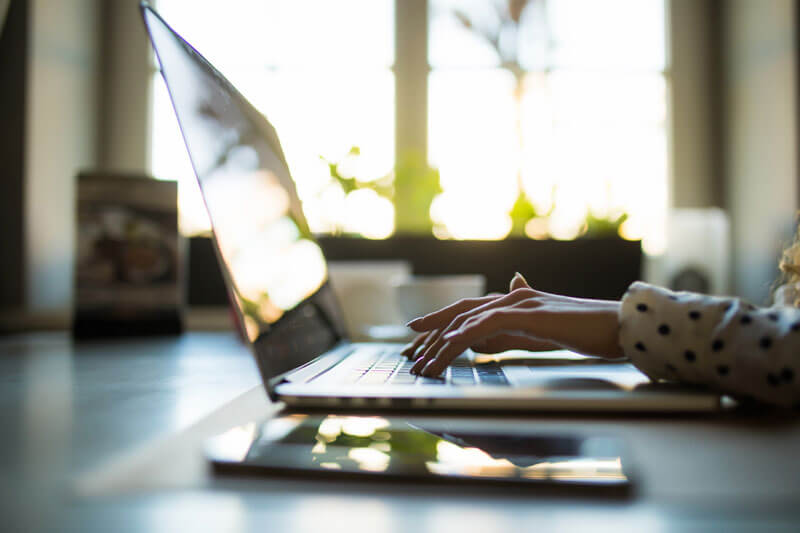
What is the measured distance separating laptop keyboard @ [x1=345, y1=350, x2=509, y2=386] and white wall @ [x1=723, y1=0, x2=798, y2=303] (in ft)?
11.2

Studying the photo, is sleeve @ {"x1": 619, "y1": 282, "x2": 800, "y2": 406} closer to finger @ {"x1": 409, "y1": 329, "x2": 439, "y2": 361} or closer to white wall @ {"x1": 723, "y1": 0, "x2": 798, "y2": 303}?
finger @ {"x1": 409, "y1": 329, "x2": 439, "y2": 361}

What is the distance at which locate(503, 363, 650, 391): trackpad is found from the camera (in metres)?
0.40

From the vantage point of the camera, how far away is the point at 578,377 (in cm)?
45

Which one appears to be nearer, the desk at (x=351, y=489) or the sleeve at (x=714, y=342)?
the desk at (x=351, y=489)

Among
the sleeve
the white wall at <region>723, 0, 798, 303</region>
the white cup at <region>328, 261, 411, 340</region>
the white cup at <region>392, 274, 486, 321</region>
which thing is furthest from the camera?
the white wall at <region>723, 0, 798, 303</region>

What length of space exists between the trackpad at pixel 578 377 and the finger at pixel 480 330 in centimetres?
4

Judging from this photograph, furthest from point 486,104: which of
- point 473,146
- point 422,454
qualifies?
point 422,454

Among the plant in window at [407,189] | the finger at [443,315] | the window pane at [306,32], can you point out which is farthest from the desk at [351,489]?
the window pane at [306,32]

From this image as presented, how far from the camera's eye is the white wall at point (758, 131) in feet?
11.6

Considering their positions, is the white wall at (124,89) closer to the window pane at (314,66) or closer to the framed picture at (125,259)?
the window pane at (314,66)

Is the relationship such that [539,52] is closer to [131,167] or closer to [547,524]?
[131,167]

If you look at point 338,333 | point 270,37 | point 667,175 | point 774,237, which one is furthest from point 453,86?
point 338,333

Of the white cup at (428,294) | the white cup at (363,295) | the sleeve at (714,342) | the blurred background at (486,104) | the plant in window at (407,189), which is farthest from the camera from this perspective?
the blurred background at (486,104)

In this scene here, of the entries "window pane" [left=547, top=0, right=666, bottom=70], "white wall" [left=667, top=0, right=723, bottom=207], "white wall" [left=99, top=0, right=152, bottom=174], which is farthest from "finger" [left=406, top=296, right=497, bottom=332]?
"white wall" [left=667, top=0, right=723, bottom=207]
